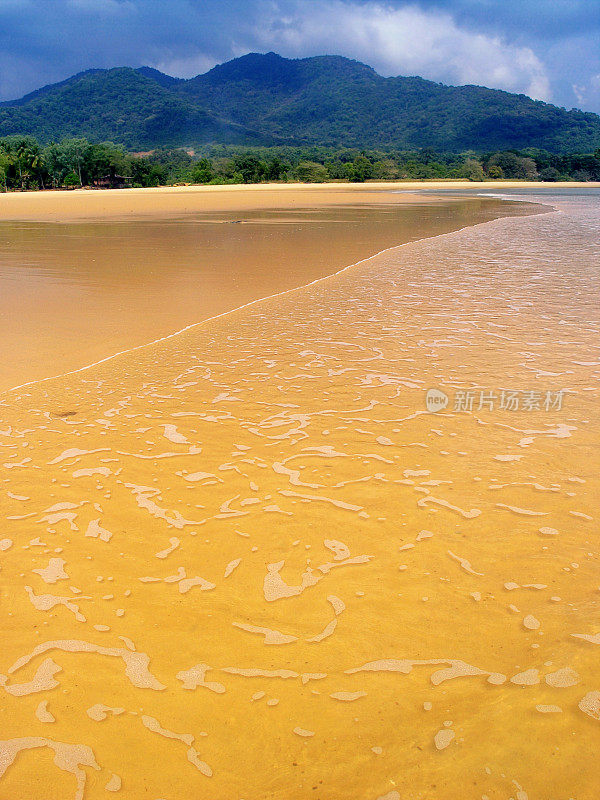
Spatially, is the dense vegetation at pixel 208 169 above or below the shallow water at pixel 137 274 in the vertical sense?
above

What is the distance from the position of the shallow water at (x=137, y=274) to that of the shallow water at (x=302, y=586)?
5.94 ft

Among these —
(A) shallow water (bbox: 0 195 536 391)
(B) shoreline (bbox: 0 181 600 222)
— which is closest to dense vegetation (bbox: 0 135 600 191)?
(B) shoreline (bbox: 0 181 600 222)

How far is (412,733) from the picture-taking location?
2201 mm

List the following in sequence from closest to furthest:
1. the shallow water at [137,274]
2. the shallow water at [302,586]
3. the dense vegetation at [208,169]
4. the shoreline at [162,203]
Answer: the shallow water at [302,586] → the shallow water at [137,274] → the shoreline at [162,203] → the dense vegetation at [208,169]

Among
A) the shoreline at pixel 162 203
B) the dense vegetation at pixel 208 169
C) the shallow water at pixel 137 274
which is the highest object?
the dense vegetation at pixel 208 169

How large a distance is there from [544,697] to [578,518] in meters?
1.43

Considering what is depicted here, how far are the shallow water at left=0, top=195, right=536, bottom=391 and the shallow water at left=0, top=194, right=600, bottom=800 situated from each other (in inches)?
71.3

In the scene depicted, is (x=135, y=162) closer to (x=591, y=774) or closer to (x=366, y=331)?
(x=366, y=331)

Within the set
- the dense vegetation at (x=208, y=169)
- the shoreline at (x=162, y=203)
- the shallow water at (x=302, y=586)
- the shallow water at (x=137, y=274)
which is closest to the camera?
the shallow water at (x=302, y=586)

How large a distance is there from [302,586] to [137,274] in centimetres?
1003

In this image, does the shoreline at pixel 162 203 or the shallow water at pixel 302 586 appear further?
the shoreline at pixel 162 203

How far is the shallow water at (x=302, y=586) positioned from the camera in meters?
2.13

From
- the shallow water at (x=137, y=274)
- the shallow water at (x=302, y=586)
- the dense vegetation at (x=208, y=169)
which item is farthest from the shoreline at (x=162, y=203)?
the dense vegetation at (x=208, y=169)

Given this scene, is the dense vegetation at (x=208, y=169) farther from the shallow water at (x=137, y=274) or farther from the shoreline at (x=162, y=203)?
the shallow water at (x=137, y=274)
